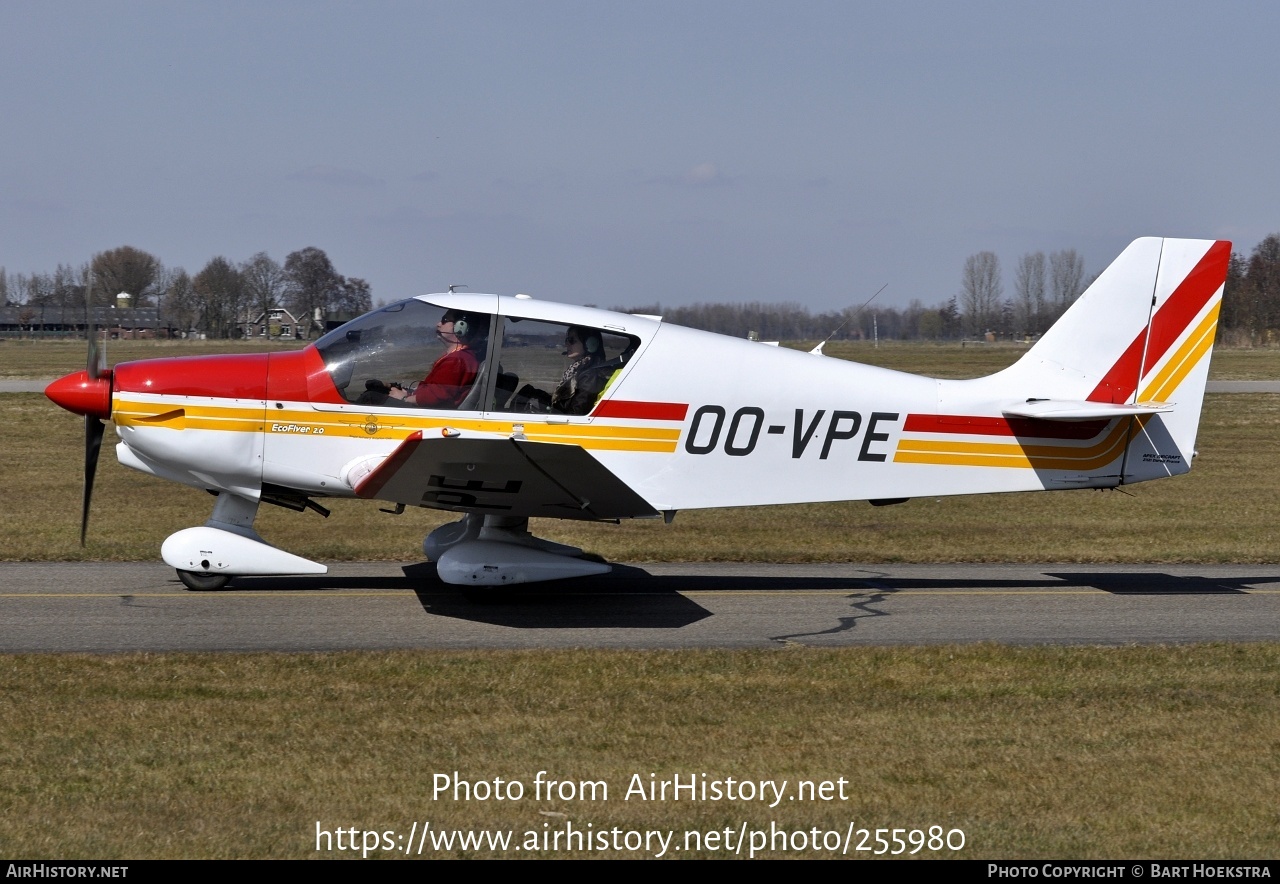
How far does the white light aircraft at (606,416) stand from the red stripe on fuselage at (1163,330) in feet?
0.05

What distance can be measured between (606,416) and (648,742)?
3.48m

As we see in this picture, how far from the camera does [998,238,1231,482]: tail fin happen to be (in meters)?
9.72

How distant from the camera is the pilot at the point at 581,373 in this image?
8.95 m

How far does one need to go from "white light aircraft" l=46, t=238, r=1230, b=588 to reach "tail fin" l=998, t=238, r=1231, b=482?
0.05 feet

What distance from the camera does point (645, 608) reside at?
9.33 m

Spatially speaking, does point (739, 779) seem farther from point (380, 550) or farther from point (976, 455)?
point (380, 550)

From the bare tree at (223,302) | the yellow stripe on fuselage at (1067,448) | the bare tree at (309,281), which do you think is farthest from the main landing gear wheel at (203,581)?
the bare tree at (223,302)

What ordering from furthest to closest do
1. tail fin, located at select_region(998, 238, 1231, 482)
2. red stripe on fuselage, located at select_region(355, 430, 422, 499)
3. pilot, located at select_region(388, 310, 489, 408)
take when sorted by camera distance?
tail fin, located at select_region(998, 238, 1231, 482) < pilot, located at select_region(388, 310, 489, 408) < red stripe on fuselage, located at select_region(355, 430, 422, 499)

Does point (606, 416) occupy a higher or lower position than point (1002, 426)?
lower

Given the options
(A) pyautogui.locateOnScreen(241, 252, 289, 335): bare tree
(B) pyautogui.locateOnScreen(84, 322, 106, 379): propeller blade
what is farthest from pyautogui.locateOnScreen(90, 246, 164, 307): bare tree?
(B) pyautogui.locateOnScreen(84, 322, 106, 379): propeller blade

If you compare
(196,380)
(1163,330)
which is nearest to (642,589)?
(196,380)

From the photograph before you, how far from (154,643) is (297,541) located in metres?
4.24

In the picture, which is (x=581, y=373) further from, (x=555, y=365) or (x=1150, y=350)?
(x=1150, y=350)

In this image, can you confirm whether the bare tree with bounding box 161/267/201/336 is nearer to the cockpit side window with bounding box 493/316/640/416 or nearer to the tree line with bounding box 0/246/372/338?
the tree line with bounding box 0/246/372/338
